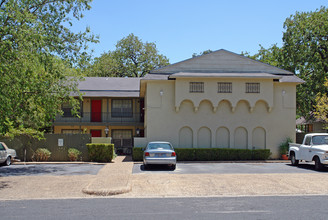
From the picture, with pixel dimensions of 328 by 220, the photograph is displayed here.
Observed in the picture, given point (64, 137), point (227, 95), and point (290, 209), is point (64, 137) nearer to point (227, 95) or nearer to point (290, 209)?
point (227, 95)

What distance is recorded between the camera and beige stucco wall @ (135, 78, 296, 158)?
2616 centimetres

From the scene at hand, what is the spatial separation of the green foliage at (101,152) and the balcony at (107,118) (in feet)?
31.4

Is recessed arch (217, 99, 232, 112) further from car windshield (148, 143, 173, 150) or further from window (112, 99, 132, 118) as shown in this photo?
window (112, 99, 132, 118)

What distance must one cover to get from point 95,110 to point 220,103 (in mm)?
13481

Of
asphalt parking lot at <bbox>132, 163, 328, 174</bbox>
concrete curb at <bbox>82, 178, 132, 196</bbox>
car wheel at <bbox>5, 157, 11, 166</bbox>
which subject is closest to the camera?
concrete curb at <bbox>82, 178, 132, 196</bbox>

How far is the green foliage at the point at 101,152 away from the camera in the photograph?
77.1 feet

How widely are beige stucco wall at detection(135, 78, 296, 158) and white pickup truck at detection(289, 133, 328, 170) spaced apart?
19.9ft

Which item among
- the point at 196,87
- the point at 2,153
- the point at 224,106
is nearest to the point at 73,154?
the point at 2,153

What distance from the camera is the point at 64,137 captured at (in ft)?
79.1

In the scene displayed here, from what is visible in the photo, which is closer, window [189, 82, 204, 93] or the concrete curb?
the concrete curb

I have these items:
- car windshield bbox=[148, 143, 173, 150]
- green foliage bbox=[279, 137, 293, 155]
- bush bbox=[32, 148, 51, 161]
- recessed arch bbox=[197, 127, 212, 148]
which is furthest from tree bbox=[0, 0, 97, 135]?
green foliage bbox=[279, 137, 293, 155]

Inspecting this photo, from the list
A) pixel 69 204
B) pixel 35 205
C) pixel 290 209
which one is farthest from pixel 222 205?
pixel 35 205

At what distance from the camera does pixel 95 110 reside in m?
34.6

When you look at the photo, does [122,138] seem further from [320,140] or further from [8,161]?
[320,140]
